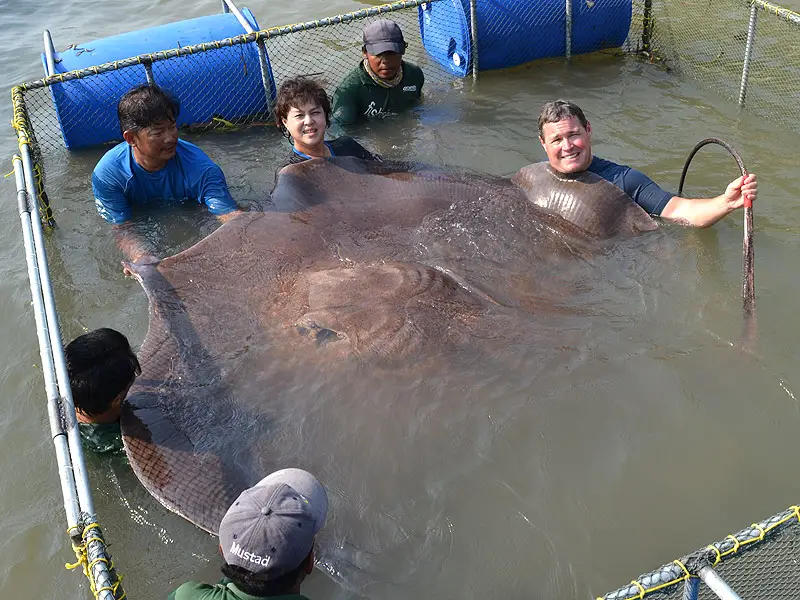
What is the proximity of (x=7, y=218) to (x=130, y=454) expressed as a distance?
430 cm

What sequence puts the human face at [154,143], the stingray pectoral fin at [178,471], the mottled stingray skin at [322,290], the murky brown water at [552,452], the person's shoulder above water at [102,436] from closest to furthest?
the stingray pectoral fin at [178,471] → the murky brown water at [552,452] → the mottled stingray skin at [322,290] → the person's shoulder above water at [102,436] → the human face at [154,143]

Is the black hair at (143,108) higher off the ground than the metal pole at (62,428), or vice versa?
the black hair at (143,108)

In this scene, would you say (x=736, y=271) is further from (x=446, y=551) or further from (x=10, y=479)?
(x=10, y=479)

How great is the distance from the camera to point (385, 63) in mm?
7488

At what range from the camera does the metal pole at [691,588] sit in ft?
7.20

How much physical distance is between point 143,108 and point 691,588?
482cm

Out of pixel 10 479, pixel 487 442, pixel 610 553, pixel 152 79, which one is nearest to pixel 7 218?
pixel 152 79

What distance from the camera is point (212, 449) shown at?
3.43 m

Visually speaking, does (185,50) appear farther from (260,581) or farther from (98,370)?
(260,581)

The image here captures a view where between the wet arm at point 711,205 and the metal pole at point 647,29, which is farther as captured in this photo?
the metal pole at point 647,29

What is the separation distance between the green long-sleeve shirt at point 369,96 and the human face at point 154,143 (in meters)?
2.26

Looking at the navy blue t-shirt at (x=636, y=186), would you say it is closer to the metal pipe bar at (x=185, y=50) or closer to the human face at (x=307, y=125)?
the human face at (x=307, y=125)

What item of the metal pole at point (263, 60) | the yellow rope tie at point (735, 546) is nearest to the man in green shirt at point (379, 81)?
the metal pole at point (263, 60)

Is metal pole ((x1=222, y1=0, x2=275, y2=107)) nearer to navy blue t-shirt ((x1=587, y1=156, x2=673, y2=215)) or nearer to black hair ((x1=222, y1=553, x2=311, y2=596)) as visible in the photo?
navy blue t-shirt ((x1=587, y1=156, x2=673, y2=215))
